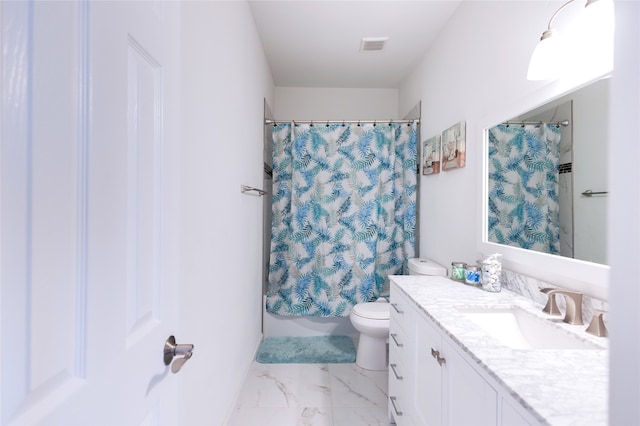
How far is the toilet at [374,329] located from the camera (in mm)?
2242

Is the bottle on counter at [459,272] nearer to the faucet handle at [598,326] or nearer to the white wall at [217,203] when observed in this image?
the faucet handle at [598,326]

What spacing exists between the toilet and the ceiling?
5.78 ft

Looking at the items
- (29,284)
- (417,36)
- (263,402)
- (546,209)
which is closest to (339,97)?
(417,36)

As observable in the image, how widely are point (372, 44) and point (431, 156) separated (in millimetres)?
1032

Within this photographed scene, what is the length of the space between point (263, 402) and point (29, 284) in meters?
1.94

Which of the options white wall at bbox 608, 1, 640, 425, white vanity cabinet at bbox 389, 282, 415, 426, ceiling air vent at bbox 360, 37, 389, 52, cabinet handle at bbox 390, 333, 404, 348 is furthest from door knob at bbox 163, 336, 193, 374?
ceiling air vent at bbox 360, 37, 389, 52

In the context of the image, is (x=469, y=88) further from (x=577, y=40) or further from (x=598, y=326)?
(x=598, y=326)

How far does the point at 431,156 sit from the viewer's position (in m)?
2.44

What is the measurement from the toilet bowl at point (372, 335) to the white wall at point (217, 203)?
2.71 ft

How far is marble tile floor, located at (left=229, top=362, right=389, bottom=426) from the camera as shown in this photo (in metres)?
1.78

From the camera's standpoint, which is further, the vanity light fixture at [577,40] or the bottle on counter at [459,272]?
the bottle on counter at [459,272]

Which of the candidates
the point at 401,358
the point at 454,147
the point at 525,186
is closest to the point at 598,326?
the point at 525,186

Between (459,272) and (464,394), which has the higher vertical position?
(459,272)

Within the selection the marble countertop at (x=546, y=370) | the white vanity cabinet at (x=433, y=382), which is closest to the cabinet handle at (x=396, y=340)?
the white vanity cabinet at (x=433, y=382)
